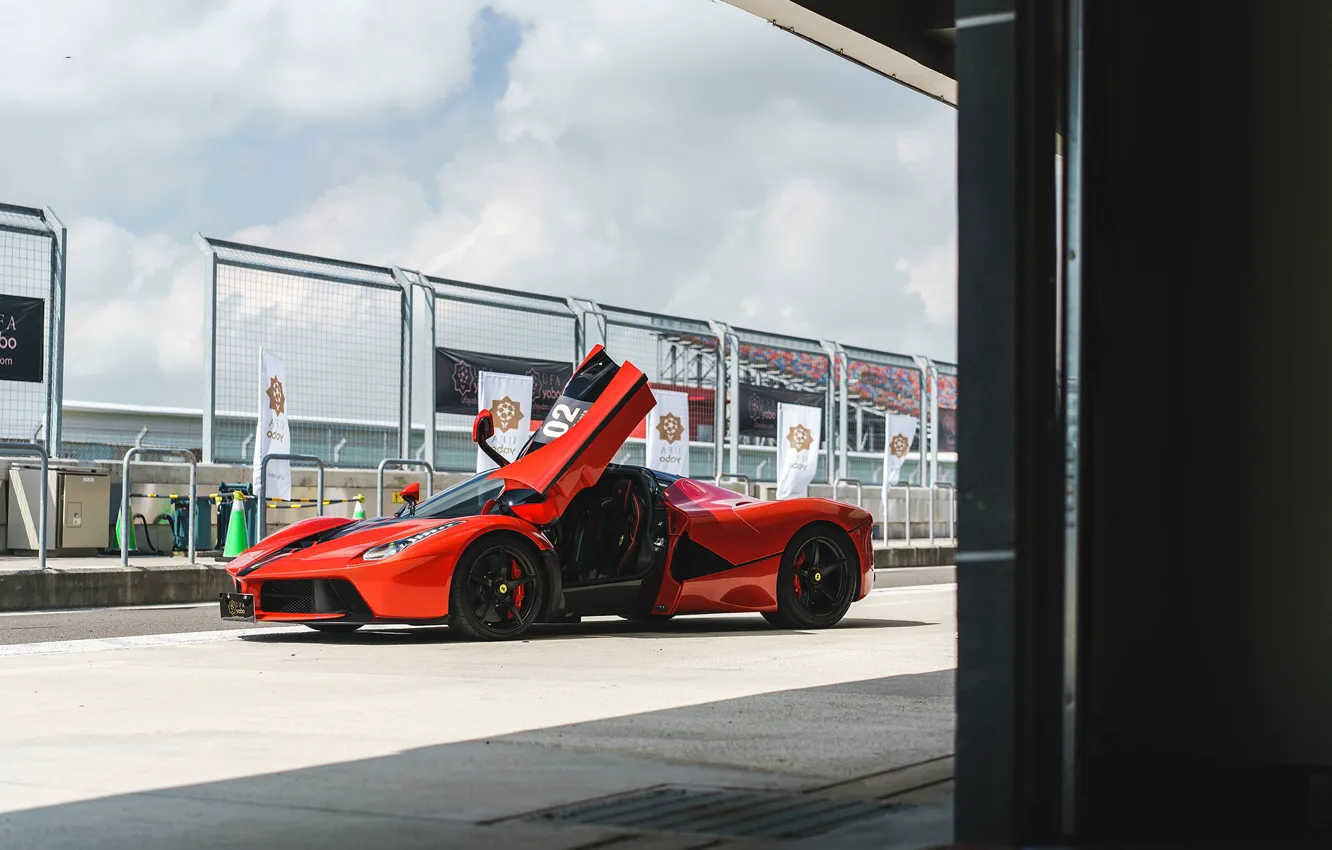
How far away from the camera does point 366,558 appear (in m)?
8.70

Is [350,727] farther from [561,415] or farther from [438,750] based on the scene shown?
[561,415]

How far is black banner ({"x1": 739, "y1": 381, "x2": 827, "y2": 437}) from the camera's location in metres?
23.4

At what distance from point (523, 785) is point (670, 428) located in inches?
670

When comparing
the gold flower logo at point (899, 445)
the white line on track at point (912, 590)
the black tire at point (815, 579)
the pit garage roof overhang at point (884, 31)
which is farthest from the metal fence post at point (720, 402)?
the pit garage roof overhang at point (884, 31)

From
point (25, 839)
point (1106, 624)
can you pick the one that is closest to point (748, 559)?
point (1106, 624)

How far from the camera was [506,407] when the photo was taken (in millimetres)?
18609

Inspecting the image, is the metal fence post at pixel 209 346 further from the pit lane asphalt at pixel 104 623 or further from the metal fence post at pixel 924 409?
the metal fence post at pixel 924 409

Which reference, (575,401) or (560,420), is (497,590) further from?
(575,401)

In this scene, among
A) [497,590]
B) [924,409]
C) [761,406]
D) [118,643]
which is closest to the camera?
[118,643]

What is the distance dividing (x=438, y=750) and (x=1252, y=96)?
10.0 ft

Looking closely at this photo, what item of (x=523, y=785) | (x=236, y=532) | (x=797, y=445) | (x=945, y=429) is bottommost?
(x=523, y=785)

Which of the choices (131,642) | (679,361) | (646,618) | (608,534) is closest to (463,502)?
(608,534)

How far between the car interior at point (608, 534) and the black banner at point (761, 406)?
44.8 feet

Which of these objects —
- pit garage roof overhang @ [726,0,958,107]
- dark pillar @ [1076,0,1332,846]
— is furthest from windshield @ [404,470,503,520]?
dark pillar @ [1076,0,1332,846]
